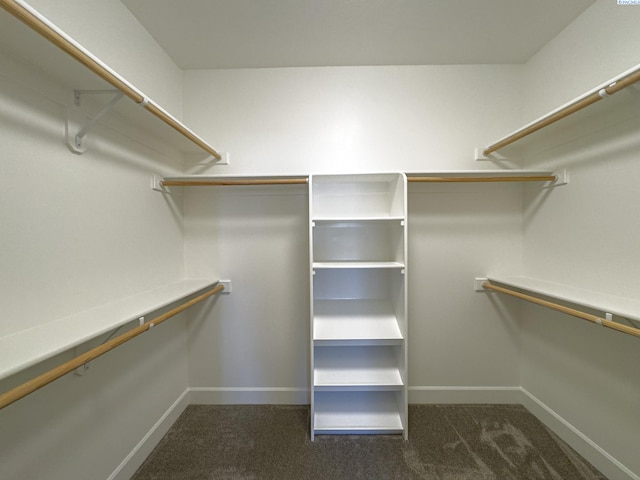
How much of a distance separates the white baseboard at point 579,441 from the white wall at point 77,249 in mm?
2544

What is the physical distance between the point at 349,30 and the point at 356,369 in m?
2.17

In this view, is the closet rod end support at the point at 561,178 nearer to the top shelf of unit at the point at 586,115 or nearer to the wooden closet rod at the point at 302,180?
the wooden closet rod at the point at 302,180

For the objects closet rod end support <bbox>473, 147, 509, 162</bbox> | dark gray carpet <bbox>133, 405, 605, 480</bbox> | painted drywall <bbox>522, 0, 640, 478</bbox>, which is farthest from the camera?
closet rod end support <bbox>473, 147, 509, 162</bbox>

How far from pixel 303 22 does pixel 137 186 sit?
1364 millimetres

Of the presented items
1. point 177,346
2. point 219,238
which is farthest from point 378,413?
point 219,238

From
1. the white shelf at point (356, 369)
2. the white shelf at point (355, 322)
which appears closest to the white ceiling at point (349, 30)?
the white shelf at point (355, 322)

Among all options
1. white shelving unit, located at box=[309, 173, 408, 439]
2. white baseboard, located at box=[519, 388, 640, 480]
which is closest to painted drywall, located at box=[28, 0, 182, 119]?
white shelving unit, located at box=[309, 173, 408, 439]

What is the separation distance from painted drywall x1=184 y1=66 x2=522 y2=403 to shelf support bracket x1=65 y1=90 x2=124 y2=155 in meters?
0.80

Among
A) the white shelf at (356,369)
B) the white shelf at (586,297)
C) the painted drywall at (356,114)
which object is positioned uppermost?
the painted drywall at (356,114)

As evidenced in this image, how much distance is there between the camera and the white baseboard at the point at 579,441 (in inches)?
49.2

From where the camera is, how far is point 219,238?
187cm

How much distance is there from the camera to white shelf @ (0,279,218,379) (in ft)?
2.11

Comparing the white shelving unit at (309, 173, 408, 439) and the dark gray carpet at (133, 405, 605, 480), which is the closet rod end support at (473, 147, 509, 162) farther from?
the dark gray carpet at (133, 405, 605, 480)

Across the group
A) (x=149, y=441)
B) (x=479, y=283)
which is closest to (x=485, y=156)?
(x=479, y=283)
